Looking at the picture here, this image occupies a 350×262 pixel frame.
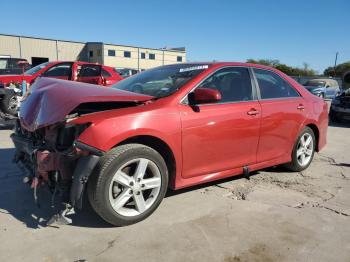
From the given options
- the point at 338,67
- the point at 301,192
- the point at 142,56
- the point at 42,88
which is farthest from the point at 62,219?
the point at 338,67

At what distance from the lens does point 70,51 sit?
50.7m

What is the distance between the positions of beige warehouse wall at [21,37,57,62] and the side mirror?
46.7 metres

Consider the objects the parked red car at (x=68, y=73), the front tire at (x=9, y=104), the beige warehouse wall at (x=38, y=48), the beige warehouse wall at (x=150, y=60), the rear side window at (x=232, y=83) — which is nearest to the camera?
the rear side window at (x=232, y=83)

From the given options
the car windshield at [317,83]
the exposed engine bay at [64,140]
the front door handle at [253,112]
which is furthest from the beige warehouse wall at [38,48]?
the front door handle at [253,112]

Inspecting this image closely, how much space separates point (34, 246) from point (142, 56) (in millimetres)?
55944

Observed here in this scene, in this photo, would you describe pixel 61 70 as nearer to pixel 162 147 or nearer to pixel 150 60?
pixel 162 147

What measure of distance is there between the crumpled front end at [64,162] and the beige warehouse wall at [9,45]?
1793 inches

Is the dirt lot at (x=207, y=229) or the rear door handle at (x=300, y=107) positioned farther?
the rear door handle at (x=300, y=107)

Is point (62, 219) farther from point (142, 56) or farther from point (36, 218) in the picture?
point (142, 56)

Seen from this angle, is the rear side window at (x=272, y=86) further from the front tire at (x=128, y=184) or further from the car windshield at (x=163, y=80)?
the front tire at (x=128, y=184)

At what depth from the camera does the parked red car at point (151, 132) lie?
320 cm

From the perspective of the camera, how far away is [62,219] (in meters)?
3.19

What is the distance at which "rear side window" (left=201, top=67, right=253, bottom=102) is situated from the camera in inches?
168

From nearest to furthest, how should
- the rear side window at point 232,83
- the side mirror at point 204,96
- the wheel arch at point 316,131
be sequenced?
1. the side mirror at point 204,96
2. the rear side window at point 232,83
3. the wheel arch at point 316,131
